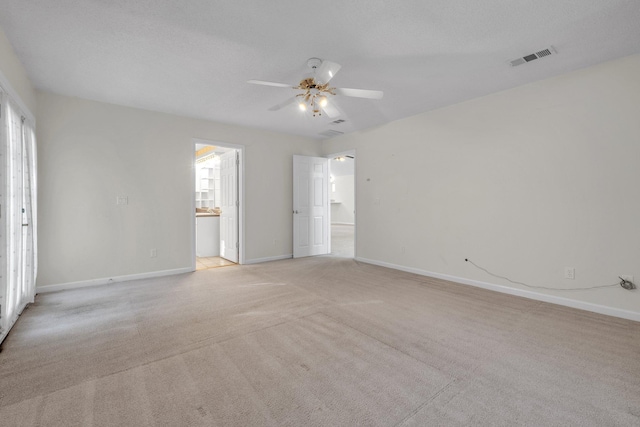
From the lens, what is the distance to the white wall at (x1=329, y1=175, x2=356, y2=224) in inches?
582

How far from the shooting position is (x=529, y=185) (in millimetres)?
3578

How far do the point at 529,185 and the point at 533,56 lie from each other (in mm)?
1453

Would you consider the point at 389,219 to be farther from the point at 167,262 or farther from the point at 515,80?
the point at 167,262

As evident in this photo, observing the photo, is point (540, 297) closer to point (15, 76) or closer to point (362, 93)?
point (362, 93)

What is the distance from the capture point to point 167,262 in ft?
15.4

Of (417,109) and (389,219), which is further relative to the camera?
(389,219)

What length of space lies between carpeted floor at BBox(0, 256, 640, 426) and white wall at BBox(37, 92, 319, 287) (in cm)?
69

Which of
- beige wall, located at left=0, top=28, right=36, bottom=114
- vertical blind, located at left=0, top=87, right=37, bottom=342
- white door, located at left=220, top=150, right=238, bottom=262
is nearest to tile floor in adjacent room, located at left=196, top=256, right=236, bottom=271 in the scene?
white door, located at left=220, top=150, right=238, bottom=262

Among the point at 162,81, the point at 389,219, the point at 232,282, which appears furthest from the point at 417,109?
the point at 232,282

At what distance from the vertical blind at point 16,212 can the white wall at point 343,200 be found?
12233mm

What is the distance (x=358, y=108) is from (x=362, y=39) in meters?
1.89

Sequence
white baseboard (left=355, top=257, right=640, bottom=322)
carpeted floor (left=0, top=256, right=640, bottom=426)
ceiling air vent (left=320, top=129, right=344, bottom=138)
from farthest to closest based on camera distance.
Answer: ceiling air vent (left=320, top=129, right=344, bottom=138)
white baseboard (left=355, top=257, right=640, bottom=322)
carpeted floor (left=0, top=256, right=640, bottom=426)

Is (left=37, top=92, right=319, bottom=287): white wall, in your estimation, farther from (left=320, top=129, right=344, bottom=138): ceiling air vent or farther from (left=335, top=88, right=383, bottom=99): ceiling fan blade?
(left=335, top=88, right=383, bottom=99): ceiling fan blade

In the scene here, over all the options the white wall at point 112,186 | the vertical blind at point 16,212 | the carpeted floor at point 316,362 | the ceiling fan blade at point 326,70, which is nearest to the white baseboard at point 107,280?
the white wall at point 112,186
